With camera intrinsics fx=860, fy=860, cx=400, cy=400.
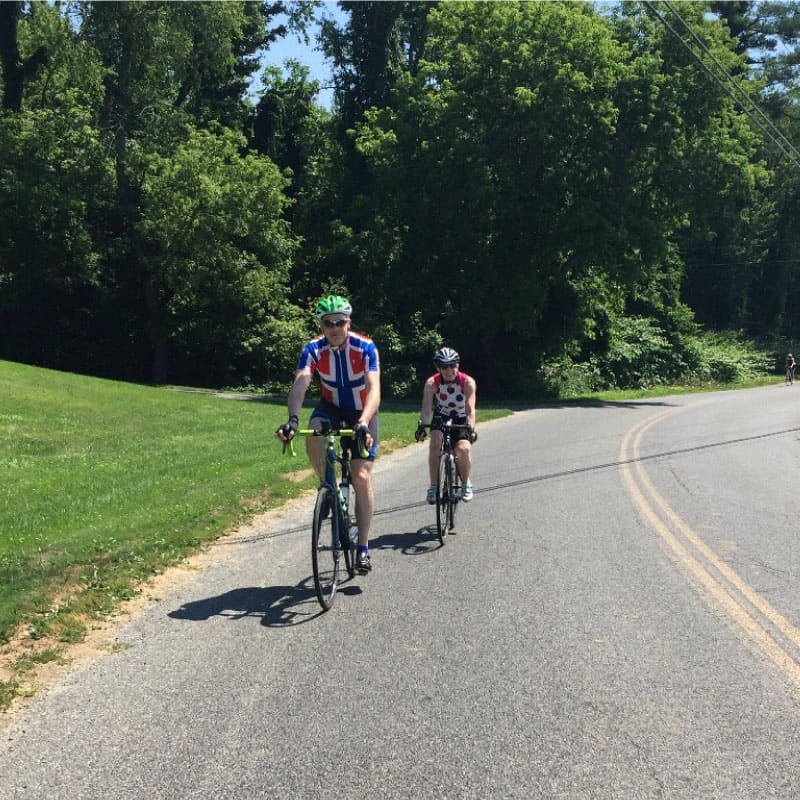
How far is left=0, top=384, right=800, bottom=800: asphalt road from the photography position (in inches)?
143

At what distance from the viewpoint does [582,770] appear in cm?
366

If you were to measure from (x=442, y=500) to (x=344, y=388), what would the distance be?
91.2 inches

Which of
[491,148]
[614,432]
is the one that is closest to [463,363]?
[491,148]

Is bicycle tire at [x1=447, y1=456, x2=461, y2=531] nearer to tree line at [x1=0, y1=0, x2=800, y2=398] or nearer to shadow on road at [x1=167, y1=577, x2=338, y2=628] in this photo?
shadow on road at [x1=167, y1=577, x2=338, y2=628]

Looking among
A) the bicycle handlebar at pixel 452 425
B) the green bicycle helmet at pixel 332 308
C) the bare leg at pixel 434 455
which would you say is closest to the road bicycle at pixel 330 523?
the green bicycle helmet at pixel 332 308

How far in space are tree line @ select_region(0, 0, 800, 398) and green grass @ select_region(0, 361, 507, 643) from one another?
40.6 ft

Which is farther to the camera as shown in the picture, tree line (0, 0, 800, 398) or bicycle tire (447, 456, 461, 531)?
tree line (0, 0, 800, 398)

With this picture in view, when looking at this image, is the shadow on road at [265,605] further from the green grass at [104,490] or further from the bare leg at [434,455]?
the bare leg at [434,455]

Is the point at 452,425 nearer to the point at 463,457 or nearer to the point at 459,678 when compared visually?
the point at 463,457

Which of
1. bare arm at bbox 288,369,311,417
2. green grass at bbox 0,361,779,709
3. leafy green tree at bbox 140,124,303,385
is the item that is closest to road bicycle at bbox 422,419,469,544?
green grass at bbox 0,361,779,709

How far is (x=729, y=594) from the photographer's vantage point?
6348 mm

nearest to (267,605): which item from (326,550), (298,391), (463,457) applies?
(326,550)

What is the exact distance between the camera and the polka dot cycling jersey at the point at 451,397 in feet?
28.9

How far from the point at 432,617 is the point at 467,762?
Answer: 6.63 ft
